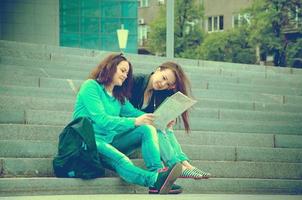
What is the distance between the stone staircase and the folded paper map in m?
0.61

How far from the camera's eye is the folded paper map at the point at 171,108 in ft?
19.5

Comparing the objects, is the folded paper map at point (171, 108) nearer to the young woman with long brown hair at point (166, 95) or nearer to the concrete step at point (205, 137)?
the young woman with long brown hair at point (166, 95)

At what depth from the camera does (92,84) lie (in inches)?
245

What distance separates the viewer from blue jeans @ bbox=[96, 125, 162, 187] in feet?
19.5

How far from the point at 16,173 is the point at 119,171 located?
89 centimetres

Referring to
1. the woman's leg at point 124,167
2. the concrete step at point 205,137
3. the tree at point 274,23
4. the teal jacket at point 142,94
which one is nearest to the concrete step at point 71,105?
the concrete step at point 205,137

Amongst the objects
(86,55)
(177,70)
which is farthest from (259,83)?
(177,70)

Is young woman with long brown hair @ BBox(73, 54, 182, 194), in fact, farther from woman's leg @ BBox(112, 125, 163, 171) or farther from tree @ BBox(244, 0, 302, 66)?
tree @ BBox(244, 0, 302, 66)

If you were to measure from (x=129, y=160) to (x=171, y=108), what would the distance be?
22.3 inches

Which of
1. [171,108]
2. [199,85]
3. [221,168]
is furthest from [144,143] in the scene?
[199,85]

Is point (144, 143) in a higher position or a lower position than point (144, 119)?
lower

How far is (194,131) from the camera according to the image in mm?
7820

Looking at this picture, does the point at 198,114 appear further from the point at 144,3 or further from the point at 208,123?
the point at 144,3

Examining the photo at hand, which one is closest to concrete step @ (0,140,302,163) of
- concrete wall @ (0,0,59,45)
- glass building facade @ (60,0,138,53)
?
concrete wall @ (0,0,59,45)
